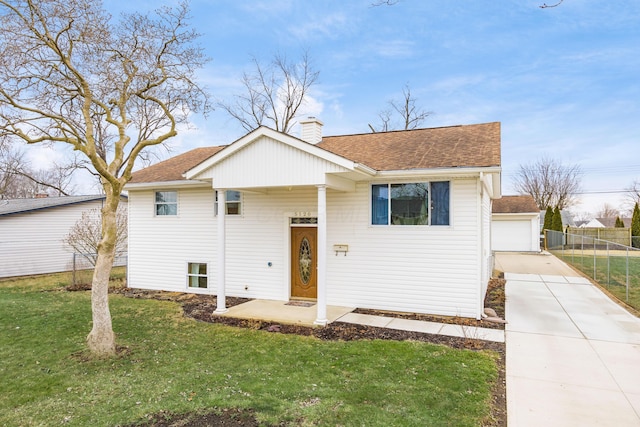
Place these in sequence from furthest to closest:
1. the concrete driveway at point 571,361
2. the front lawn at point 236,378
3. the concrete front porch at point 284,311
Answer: the concrete front porch at point 284,311 < the concrete driveway at point 571,361 < the front lawn at point 236,378

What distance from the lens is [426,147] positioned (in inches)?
405

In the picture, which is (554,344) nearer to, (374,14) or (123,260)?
(374,14)

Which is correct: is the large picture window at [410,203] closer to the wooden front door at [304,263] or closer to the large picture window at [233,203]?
the wooden front door at [304,263]

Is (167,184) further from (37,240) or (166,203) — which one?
(37,240)

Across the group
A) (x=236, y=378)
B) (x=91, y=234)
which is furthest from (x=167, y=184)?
(x=236, y=378)

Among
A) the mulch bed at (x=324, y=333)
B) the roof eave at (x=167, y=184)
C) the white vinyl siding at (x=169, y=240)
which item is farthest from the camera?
the white vinyl siding at (x=169, y=240)

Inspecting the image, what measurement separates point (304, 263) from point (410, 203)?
3.30 metres

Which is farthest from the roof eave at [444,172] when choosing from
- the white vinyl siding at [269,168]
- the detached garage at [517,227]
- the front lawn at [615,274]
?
the detached garage at [517,227]

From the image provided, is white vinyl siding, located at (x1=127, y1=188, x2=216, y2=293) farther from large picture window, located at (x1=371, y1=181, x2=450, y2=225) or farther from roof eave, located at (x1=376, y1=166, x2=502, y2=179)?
roof eave, located at (x1=376, y1=166, x2=502, y2=179)

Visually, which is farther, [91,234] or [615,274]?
[91,234]

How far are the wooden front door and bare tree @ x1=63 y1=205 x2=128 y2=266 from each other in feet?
24.5

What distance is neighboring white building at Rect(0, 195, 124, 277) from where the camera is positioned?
16594mm

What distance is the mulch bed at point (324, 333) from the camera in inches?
171

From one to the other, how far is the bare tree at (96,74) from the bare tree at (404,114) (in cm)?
2221
